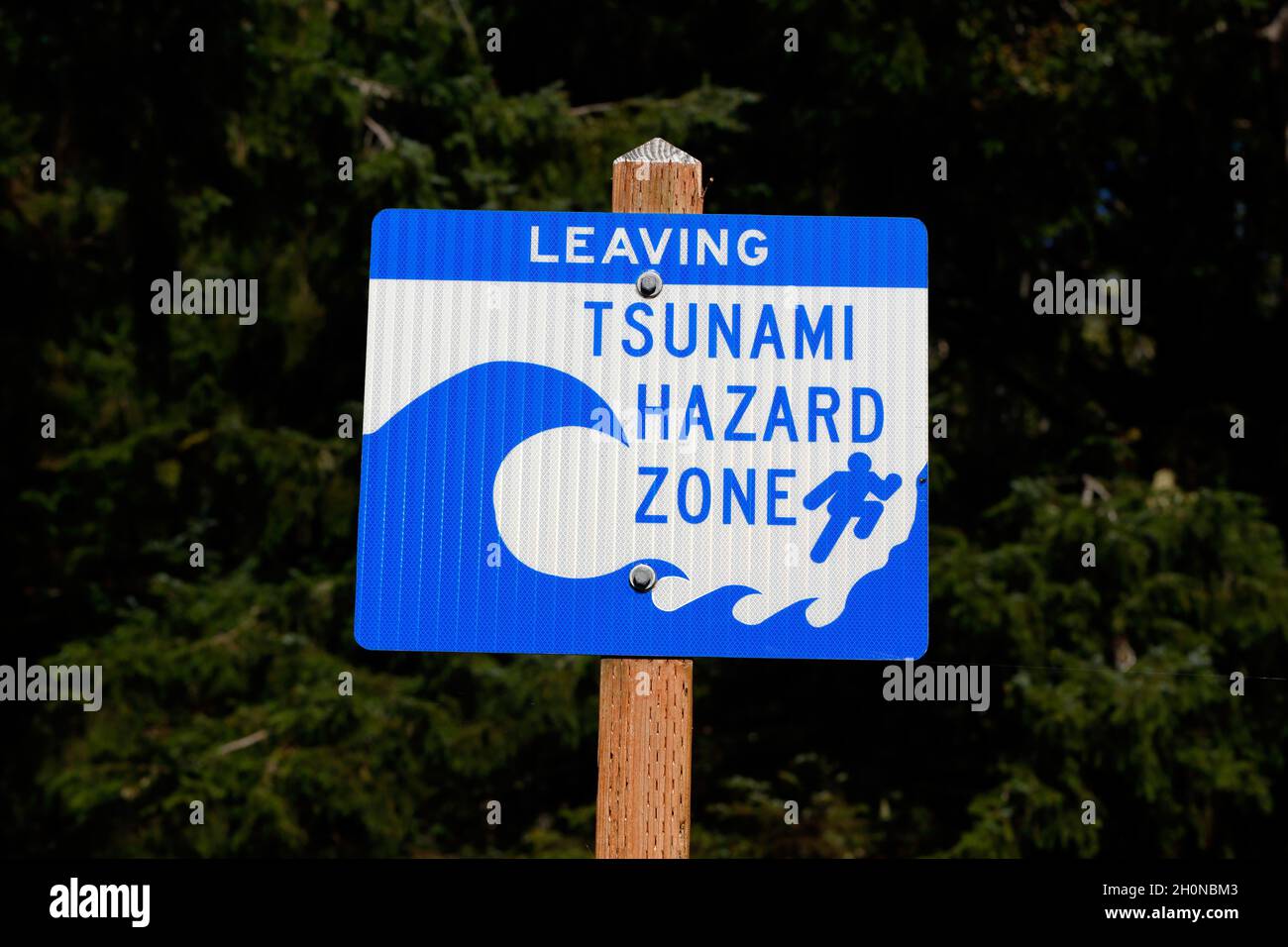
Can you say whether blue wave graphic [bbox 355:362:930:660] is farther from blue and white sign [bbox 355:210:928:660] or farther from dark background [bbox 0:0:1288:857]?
dark background [bbox 0:0:1288:857]

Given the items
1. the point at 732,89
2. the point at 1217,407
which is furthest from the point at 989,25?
the point at 1217,407

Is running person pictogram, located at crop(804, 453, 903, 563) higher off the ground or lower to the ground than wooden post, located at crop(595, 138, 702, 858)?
higher

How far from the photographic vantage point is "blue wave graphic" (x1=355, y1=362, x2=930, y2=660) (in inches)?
89.0

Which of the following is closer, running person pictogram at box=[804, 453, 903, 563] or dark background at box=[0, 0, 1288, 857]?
running person pictogram at box=[804, 453, 903, 563]

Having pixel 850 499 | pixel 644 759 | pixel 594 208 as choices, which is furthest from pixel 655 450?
pixel 594 208

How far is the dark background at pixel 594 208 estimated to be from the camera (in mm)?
8812

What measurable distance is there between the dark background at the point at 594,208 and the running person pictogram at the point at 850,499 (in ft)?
22.1

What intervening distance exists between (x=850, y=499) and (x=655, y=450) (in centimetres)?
36

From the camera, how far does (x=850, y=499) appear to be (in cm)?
228

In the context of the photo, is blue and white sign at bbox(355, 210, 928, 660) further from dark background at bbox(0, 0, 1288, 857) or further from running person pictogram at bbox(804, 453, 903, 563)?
dark background at bbox(0, 0, 1288, 857)

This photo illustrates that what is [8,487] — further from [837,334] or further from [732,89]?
[837,334]

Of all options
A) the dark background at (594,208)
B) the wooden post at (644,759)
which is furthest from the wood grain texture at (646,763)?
the dark background at (594,208)

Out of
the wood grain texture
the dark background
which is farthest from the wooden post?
the dark background

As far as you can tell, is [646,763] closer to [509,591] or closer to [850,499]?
[509,591]
